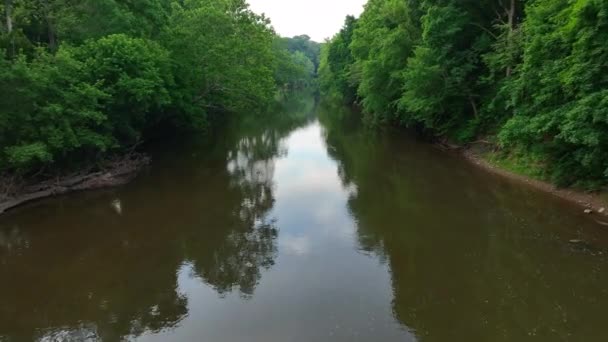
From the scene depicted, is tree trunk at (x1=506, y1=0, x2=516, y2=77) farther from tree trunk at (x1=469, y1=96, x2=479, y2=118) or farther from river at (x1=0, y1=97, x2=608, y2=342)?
river at (x1=0, y1=97, x2=608, y2=342)

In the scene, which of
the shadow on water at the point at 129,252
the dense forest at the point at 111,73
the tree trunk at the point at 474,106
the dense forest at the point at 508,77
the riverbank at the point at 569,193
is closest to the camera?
the shadow on water at the point at 129,252

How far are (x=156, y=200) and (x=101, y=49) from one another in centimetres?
914

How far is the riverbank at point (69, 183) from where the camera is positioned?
66.5 feet

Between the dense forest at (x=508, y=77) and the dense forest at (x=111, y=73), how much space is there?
1169cm

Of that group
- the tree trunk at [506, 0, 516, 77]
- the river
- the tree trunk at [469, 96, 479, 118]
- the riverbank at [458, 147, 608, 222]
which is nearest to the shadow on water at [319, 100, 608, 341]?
the river

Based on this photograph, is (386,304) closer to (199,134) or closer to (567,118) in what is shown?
(567,118)

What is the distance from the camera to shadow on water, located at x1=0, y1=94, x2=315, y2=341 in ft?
40.0

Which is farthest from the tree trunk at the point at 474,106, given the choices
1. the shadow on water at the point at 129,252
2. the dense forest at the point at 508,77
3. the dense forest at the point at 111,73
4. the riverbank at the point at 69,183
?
the riverbank at the point at 69,183

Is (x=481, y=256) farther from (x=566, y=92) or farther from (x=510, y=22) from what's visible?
(x=510, y=22)

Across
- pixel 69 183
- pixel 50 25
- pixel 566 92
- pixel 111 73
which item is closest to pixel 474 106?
pixel 566 92

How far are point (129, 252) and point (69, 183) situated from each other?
30.0 feet

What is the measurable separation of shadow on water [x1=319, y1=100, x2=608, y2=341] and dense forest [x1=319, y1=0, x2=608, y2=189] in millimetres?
2348

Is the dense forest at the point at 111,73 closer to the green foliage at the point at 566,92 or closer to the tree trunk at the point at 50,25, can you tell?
the tree trunk at the point at 50,25

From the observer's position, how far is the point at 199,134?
142ft
